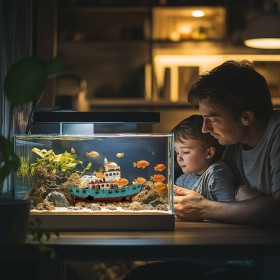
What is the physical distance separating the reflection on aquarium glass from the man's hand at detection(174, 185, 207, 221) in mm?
286

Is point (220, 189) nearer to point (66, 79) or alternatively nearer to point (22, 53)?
point (22, 53)

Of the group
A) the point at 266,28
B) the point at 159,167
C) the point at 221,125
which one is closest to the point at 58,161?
the point at 159,167

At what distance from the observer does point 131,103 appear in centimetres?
498

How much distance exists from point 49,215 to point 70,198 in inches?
4.2

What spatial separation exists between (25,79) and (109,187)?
31.0 inches

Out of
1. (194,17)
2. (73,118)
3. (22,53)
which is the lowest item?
(73,118)

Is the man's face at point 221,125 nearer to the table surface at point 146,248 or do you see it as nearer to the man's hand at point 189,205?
the man's hand at point 189,205

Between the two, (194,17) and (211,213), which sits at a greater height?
(194,17)

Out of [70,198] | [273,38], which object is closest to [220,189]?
[70,198]

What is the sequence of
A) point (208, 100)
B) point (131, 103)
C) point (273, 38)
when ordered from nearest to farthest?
point (208, 100)
point (273, 38)
point (131, 103)

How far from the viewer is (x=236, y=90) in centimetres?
272

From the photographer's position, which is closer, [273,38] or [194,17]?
[273,38]

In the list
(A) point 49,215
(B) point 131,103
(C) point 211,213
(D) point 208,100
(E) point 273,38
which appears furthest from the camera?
(B) point 131,103

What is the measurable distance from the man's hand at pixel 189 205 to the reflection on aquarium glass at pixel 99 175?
286 millimetres
